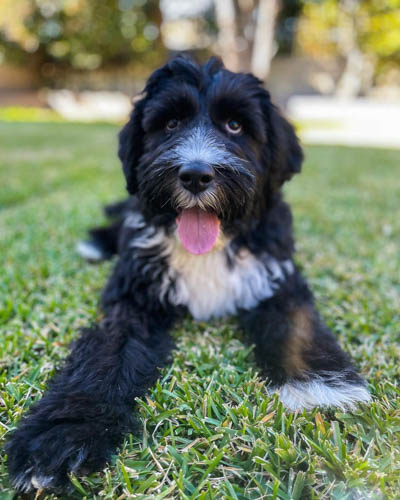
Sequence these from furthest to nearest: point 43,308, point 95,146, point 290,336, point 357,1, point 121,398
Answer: point 357,1 < point 95,146 < point 43,308 < point 290,336 < point 121,398

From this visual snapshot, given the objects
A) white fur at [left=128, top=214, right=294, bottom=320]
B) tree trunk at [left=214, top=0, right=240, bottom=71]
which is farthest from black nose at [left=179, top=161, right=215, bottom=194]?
tree trunk at [left=214, top=0, right=240, bottom=71]

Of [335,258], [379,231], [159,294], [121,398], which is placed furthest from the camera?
[379,231]

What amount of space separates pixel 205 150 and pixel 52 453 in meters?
1.65

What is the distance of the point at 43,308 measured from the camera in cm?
285

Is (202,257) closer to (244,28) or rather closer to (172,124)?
(172,124)

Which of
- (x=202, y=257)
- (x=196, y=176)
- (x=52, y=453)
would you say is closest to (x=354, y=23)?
(x=202, y=257)

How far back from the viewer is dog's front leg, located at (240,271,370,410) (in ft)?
6.10

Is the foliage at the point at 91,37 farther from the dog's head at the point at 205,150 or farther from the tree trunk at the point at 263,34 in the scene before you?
the dog's head at the point at 205,150

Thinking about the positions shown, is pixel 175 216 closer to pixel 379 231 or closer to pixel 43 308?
pixel 43 308

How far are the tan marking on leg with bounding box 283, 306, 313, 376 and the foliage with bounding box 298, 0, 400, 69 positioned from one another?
32.3m

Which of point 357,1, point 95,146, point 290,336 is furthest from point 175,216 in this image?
point 357,1

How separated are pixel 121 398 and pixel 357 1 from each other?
34.0m

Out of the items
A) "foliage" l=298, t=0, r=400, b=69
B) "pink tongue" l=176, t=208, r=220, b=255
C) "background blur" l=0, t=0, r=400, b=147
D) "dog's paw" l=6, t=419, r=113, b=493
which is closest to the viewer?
"dog's paw" l=6, t=419, r=113, b=493

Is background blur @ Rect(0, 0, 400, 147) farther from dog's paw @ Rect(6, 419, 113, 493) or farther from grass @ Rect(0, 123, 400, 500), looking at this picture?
dog's paw @ Rect(6, 419, 113, 493)
